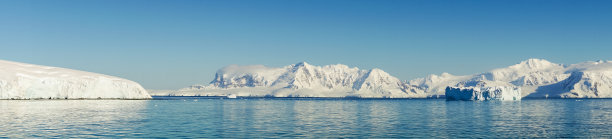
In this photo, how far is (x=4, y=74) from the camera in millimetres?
189875

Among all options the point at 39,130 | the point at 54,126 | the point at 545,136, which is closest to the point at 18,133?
the point at 39,130

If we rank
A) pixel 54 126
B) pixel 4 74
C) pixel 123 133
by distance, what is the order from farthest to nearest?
pixel 4 74
pixel 54 126
pixel 123 133

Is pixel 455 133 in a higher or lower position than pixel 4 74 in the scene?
lower

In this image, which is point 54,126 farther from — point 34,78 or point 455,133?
point 34,78

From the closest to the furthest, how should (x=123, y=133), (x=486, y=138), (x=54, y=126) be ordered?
1. (x=486, y=138)
2. (x=123, y=133)
3. (x=54, y=126)

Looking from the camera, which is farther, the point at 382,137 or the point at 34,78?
the point at 34,78

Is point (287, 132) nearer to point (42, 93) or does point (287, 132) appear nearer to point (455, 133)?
point (455, 133)

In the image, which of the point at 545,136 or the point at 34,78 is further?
the point at 34,78

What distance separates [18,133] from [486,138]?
1644 inches

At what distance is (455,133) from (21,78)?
17953cm

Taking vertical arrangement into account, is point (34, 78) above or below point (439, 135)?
above

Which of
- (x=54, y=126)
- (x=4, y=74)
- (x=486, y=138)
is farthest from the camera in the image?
(x=4, y=74)

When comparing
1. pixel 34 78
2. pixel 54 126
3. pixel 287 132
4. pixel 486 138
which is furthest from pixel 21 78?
pixel 486 138

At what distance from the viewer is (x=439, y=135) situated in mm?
49594
